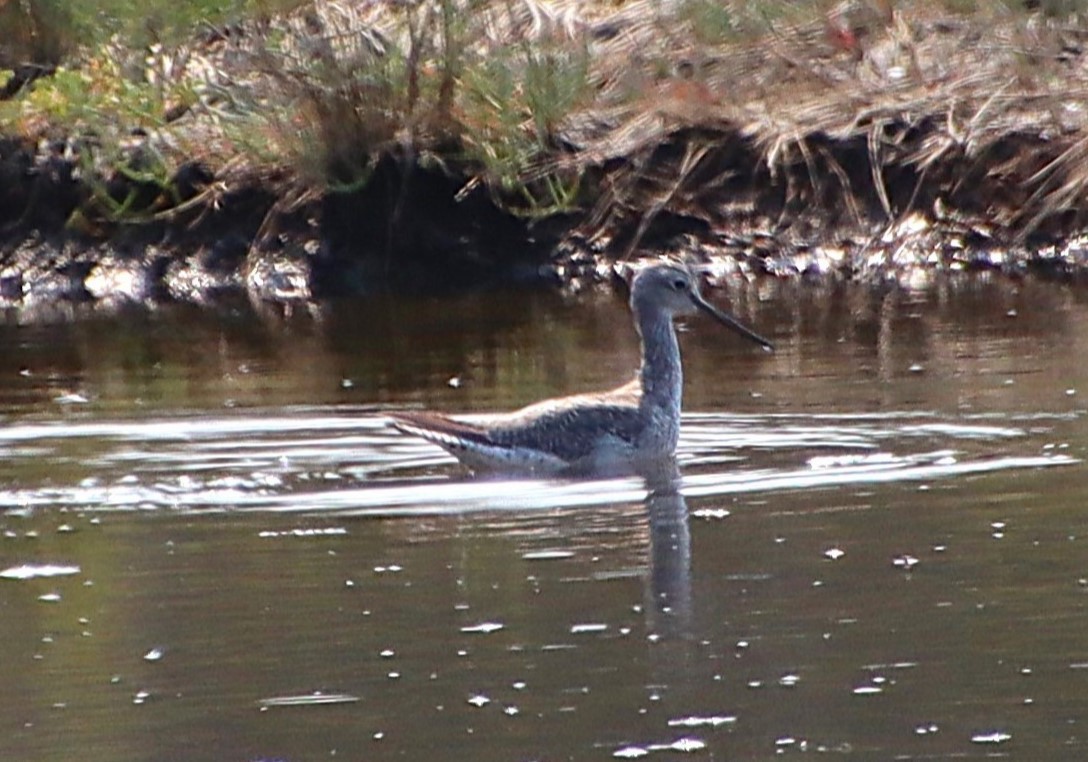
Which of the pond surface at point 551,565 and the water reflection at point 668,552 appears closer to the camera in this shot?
the pond surface at point 551,565

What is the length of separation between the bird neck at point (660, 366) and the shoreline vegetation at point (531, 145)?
224 inches

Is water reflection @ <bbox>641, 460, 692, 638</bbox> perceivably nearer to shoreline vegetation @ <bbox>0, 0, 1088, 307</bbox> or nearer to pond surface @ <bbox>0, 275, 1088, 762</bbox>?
pond surface @ <bbox>0, 275, 1088, 762</bbox>

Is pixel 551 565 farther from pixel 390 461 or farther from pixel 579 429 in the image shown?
pixel 390 461

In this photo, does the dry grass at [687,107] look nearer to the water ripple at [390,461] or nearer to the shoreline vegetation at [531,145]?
the shoreline vegetation at [531,145]

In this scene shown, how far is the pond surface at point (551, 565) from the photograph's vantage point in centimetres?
666

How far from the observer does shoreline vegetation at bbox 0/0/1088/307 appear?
17.8m

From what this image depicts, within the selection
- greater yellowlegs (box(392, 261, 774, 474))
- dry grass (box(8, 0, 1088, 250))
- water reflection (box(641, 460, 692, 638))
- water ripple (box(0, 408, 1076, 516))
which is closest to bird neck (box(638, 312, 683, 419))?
greater yellowlegs (box(392, 261, 774, 474))

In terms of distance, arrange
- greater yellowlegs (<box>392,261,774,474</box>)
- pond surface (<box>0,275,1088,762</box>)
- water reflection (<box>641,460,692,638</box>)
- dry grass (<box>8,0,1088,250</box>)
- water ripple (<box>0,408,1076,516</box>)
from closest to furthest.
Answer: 1. pond surface (<box>0,275,1088,762</box>)
2. water reflection (<box>641,460,692,638</box>)
3. water ripple (<box>0,408,1076,516</box>)
4. greater yellowlegs (<box>392,261,774,474</box>)
5. dry grass (<box>8,0,1088,250</box>)

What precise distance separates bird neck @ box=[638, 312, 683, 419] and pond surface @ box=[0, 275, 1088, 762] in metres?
0.24

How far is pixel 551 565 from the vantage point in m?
8.41

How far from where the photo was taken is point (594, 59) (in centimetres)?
1898

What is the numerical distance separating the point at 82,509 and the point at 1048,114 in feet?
31.6

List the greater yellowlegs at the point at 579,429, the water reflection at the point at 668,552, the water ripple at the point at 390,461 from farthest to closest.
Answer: the greater yellowlegs at the point at 579,429 < the water ripple at the point at 390,461 < the water reflection at the point at 668,552

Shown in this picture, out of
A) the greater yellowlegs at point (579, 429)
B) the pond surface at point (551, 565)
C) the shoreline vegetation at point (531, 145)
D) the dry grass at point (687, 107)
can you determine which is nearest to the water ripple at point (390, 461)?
the pond surface at point (551, 565)
